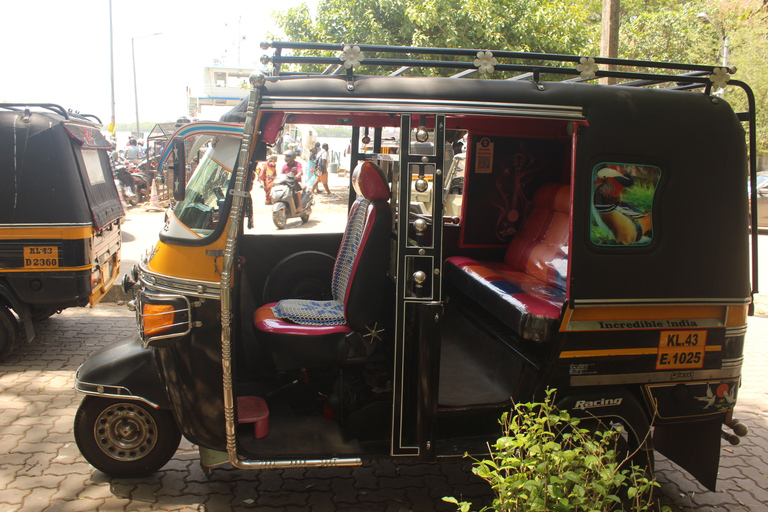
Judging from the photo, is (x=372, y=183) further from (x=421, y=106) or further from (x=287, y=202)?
(x=287, y=202)

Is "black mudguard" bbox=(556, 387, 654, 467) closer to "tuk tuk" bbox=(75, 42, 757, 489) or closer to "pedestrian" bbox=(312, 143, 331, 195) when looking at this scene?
"tuk tuk" bbox=(75, 42, 757, 489)

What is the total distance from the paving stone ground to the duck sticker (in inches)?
66.8

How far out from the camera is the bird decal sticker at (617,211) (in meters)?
2.98

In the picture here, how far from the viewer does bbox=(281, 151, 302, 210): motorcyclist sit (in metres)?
12.1

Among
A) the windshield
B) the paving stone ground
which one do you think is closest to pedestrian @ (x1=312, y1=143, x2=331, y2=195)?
the paving stone ground

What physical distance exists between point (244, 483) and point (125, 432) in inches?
30.8

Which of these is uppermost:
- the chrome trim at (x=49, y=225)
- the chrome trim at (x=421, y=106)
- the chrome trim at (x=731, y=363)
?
the chrome trim at (x=421, y=106)

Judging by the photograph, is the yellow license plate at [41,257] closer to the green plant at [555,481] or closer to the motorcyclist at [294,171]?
the green plant at [555,481]

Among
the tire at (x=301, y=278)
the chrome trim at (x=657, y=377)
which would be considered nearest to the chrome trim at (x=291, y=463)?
the chrome trim at (x=657, y=377)

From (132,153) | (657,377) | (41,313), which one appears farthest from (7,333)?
(132,153)

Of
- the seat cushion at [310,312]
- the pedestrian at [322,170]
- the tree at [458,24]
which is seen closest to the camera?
the seat cushion at [310,312]

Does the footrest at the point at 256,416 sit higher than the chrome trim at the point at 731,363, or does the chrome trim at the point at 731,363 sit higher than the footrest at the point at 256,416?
the chrome trim at the point at 731,363

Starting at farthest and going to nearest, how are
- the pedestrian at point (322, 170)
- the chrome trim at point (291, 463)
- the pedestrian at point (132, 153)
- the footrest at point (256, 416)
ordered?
the pedestrian at point (132, 153)
the pedestrian at point (322, 170)
the footrest at point (256, 416)
the chrome trim at point (291, 463)

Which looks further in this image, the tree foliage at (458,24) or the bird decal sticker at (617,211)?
the tree foliage at (458,24)
